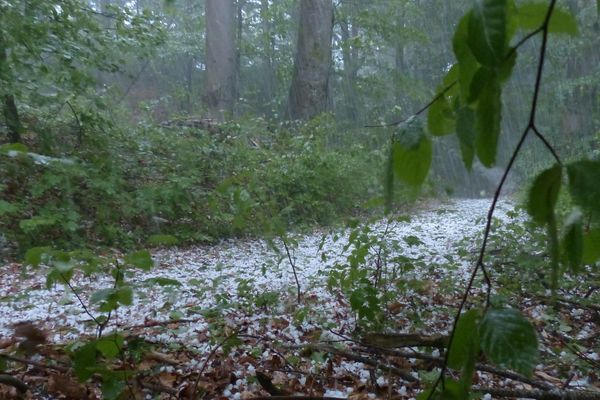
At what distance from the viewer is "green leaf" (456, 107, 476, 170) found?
22.2 inches

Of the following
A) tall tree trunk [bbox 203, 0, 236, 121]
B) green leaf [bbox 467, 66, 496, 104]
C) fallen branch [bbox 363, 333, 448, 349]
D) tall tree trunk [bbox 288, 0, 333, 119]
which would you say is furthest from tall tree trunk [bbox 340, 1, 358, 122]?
green leaf [bbox 467, 66, 496, 104]

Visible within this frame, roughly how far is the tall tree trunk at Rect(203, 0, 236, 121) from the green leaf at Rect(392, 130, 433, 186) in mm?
7451

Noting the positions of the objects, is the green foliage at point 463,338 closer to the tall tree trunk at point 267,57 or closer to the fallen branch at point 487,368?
the fallen branch at point 487,368

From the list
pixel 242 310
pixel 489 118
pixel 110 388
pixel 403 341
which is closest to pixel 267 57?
pixel 242 310

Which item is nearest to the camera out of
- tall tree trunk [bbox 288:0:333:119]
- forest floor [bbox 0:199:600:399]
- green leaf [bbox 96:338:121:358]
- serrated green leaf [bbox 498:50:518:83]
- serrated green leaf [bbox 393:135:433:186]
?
serrated green leaf [bbox 498:50:518:83]

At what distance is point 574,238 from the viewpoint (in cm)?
47

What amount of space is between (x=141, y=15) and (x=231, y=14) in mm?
Answer: 3786

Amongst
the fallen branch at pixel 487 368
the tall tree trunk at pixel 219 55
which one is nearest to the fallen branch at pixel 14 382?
the fallen branch at pixel 487 368

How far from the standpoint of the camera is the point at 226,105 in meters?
7.95

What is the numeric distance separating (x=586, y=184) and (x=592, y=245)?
20 cm

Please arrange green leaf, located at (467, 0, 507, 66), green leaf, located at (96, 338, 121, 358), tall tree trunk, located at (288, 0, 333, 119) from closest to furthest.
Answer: green leaf, located at (467, 0, 507, 66) < green leaf, located at (96, 338, 121, 358) < tall tree trunk, located at (288, 0, 333, 119)

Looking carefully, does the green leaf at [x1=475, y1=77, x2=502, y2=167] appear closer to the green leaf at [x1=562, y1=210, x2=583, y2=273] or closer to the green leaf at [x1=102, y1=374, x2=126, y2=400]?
the green leaf at [x1=562, y1=210, x2=583, y2=273]

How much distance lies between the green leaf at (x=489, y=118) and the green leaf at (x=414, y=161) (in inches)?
6.6

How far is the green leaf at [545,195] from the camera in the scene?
18.0 inches
